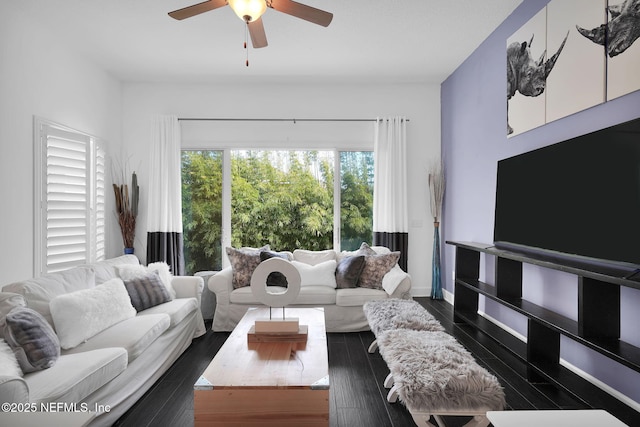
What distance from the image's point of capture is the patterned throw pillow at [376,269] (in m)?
4.00

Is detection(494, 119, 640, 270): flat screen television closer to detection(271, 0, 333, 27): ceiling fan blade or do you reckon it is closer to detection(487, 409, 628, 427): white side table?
detection(487, 409, 628, 427): white side table

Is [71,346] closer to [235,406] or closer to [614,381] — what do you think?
[235,406]

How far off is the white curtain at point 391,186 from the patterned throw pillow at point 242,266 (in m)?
1.92

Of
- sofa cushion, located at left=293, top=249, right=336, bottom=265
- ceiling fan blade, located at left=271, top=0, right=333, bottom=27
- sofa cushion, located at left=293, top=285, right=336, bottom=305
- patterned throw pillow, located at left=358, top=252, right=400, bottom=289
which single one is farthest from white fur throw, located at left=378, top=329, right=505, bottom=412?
sofa cushion, located at left=293, top=249, right=336, bottom=265

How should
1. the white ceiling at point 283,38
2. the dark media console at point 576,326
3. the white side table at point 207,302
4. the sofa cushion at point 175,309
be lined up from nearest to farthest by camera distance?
the dark media console at point 576,326 → the sofa cushion at point 175,309 → the white ceiling at point 283,38 → the white side table at point 207,302

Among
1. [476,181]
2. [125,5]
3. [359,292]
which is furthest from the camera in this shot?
[476,181]

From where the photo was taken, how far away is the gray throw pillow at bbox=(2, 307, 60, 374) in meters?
1.94

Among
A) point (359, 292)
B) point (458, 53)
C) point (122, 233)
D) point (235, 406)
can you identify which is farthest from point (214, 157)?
point (235, 406)

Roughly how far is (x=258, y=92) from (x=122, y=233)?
8.65 ft

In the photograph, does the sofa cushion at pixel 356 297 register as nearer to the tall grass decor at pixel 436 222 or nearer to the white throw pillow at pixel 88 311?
the tall grass decor at pixel 436 222

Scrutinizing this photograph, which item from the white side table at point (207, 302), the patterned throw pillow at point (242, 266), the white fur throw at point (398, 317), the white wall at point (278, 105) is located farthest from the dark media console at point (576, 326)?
the white side table at point (207, 302)

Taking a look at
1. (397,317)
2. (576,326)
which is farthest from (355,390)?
(576,326)

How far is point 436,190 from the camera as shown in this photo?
5.23m

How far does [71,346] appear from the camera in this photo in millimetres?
2348
